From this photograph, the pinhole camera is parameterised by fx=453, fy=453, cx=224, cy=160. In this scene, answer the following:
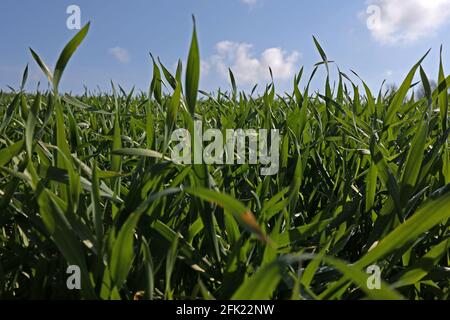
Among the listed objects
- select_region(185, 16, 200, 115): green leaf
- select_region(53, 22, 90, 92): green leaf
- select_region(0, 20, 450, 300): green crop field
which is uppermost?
select_region(53, 22, 90, 92): green leaf

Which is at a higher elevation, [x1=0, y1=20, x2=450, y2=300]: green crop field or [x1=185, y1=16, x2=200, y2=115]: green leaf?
[x1=185, y1=16, x2=200, y2=115]: green leaf

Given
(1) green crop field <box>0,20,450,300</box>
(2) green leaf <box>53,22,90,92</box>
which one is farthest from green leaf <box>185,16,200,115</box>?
(2) green leaf <box>53,22,90,92</box>

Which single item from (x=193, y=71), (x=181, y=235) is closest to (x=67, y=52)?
(x=193, y=71)

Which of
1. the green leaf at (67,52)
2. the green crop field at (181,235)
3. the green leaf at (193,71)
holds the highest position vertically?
the green leaf at (67,52)

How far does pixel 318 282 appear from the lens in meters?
0.54

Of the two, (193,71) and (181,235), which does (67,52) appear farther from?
(181,235)

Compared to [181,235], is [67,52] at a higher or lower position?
higher

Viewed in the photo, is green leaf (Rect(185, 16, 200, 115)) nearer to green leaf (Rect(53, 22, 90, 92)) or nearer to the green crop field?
the green crop field

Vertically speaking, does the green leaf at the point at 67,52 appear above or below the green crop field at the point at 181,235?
above

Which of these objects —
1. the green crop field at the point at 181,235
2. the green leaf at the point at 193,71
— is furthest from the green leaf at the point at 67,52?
the green leaf at the point at 193,71

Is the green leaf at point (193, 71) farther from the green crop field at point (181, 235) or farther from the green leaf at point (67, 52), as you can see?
the green leaf at point (67, 52)

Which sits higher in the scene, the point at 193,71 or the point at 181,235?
the point at 193,71
